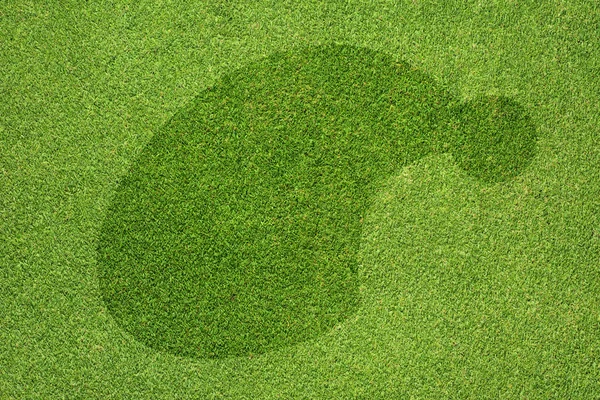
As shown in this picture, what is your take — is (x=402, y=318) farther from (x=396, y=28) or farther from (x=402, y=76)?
(x=396, y=28)

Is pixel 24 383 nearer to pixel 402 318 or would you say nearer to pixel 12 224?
pixel 12 224

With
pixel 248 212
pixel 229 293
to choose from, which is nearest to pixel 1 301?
pixel 229 293

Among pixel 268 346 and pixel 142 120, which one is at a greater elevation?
pixel 142 120

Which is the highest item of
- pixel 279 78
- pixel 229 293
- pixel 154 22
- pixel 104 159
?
pixel 154 22
